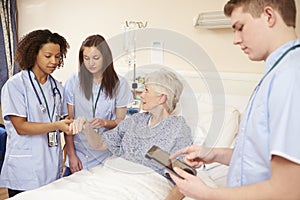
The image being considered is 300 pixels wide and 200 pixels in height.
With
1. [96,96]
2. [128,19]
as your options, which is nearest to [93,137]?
[96,96]

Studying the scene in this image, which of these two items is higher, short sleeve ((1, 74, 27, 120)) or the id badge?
short sleeve ((1, 74, 27, 120))

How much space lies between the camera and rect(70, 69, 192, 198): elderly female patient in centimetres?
139

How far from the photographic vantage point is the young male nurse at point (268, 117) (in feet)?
2.10

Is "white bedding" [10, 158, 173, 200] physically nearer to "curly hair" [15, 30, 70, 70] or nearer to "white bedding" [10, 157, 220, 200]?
"white bedding" [10, 157, 220, 200]

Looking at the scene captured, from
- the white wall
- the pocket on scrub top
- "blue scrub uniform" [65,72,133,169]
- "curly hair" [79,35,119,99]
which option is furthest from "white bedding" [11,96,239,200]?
the white wall

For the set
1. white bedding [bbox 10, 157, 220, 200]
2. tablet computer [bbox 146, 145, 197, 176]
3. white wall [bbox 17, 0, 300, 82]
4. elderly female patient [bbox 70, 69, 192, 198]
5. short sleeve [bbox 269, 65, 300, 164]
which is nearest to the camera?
short sleeve [bbox 269, 65, 300, 164]

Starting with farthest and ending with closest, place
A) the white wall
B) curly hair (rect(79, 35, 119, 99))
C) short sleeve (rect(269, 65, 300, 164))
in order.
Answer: the white wall
curly hair (rect(79, 35, 119, 99))
short sleeve (rect(269, 65, 300, 164))

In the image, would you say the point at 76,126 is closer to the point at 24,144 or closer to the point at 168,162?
the point at 24,144

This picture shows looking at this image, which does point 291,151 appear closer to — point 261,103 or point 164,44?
point 261,103

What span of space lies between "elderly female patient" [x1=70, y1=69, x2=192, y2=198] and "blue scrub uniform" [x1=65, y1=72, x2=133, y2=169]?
0.07 meters

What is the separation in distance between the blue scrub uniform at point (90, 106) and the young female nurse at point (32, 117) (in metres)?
0.12

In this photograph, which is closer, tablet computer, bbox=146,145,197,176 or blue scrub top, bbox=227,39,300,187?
blue scrub top, bbox=227,39,300,187

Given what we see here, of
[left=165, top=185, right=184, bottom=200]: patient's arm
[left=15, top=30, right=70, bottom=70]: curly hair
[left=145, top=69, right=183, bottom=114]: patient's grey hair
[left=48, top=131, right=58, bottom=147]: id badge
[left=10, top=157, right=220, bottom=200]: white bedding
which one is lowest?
[left=165, top=185, right=184, bottom=200]: patient's arm

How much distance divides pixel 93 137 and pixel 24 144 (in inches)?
12.8
